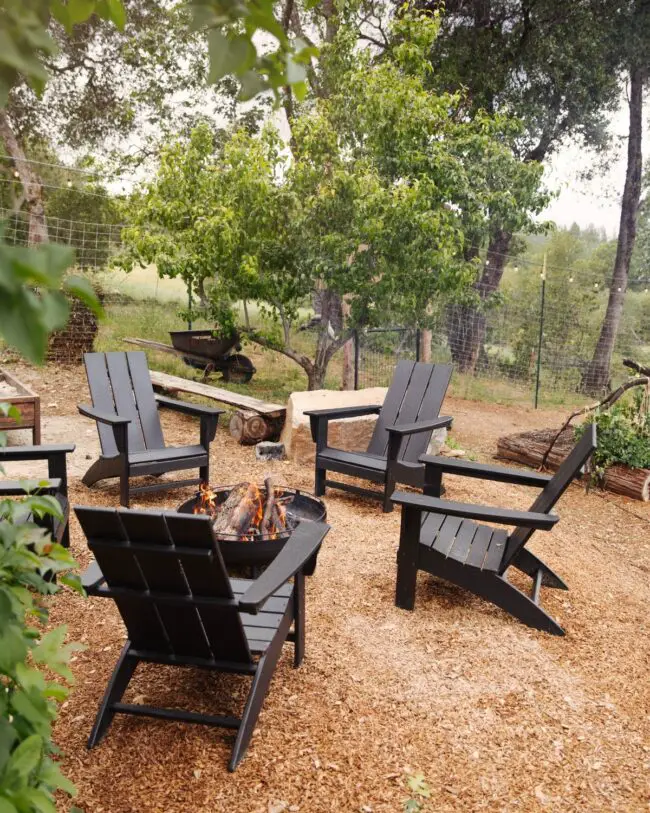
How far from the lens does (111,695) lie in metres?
2.15

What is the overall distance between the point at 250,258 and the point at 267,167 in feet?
2.76

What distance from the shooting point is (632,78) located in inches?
451

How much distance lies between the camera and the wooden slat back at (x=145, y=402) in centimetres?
459

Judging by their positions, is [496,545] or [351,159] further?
[351,159]

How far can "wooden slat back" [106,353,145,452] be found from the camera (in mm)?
4520

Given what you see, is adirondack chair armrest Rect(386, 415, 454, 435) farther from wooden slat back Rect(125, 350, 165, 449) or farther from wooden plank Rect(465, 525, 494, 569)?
wooden slat back Rect(125, 350, 165, 449)

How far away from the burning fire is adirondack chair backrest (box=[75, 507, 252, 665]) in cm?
88

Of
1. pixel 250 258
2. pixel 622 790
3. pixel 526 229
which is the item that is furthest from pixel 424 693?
pixel 526 229

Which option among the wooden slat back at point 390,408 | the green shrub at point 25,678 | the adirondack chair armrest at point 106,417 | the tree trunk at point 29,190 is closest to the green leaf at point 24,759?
the green shrub at point 25,678

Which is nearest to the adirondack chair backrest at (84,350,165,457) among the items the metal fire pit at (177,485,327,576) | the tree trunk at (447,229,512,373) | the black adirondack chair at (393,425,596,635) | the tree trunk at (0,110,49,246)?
the metal fire pit at (177,485,327,576)

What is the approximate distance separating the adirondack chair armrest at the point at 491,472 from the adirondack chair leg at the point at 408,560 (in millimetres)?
473

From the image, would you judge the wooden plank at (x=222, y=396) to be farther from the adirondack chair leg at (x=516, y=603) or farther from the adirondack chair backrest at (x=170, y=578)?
the adirondack chair backrest at (x=170, y=578)

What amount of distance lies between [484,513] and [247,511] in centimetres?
108

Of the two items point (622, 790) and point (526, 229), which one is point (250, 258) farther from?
point (622, 790)
